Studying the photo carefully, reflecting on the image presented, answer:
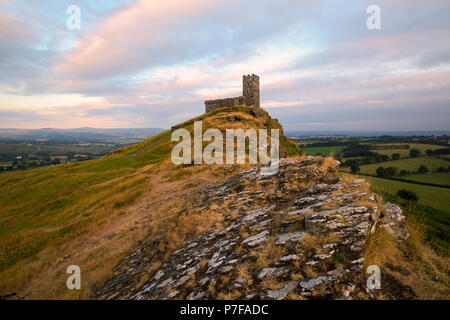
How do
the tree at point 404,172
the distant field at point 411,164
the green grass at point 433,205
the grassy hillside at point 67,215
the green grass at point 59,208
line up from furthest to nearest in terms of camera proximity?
the distant field at point 411,164
the tree at point 404,172
the green grass at point 433,205
the green grass at point 59,208
the grassy hillside at point 67,215

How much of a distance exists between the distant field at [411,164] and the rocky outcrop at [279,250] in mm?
79794

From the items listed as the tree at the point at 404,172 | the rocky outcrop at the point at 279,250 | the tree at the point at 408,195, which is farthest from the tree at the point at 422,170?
the rocky outcrop at the point at 279,250

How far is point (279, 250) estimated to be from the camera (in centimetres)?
572

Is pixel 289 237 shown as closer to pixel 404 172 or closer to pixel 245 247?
pixel 245 247

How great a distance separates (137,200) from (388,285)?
60.8 ft

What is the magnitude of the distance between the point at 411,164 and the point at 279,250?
360ft

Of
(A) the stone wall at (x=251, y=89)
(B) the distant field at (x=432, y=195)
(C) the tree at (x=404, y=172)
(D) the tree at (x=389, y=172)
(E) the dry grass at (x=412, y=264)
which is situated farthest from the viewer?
(C) the tree at (x=404, y=172)

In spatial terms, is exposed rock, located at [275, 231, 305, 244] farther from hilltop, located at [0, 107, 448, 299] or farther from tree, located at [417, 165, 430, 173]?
tree, located at [417, 165, 430, 173]

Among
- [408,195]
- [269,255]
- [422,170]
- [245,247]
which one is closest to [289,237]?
[269,255]

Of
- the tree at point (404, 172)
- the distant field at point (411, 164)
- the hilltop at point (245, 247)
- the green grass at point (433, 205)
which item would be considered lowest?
the green grass at point (433, 205)

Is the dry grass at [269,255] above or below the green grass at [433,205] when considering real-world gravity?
above

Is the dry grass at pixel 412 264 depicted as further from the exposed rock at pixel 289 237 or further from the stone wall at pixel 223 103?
the stone wall at pixel 223 103

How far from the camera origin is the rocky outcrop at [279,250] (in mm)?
4801

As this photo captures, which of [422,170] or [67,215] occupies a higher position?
[67,215]
